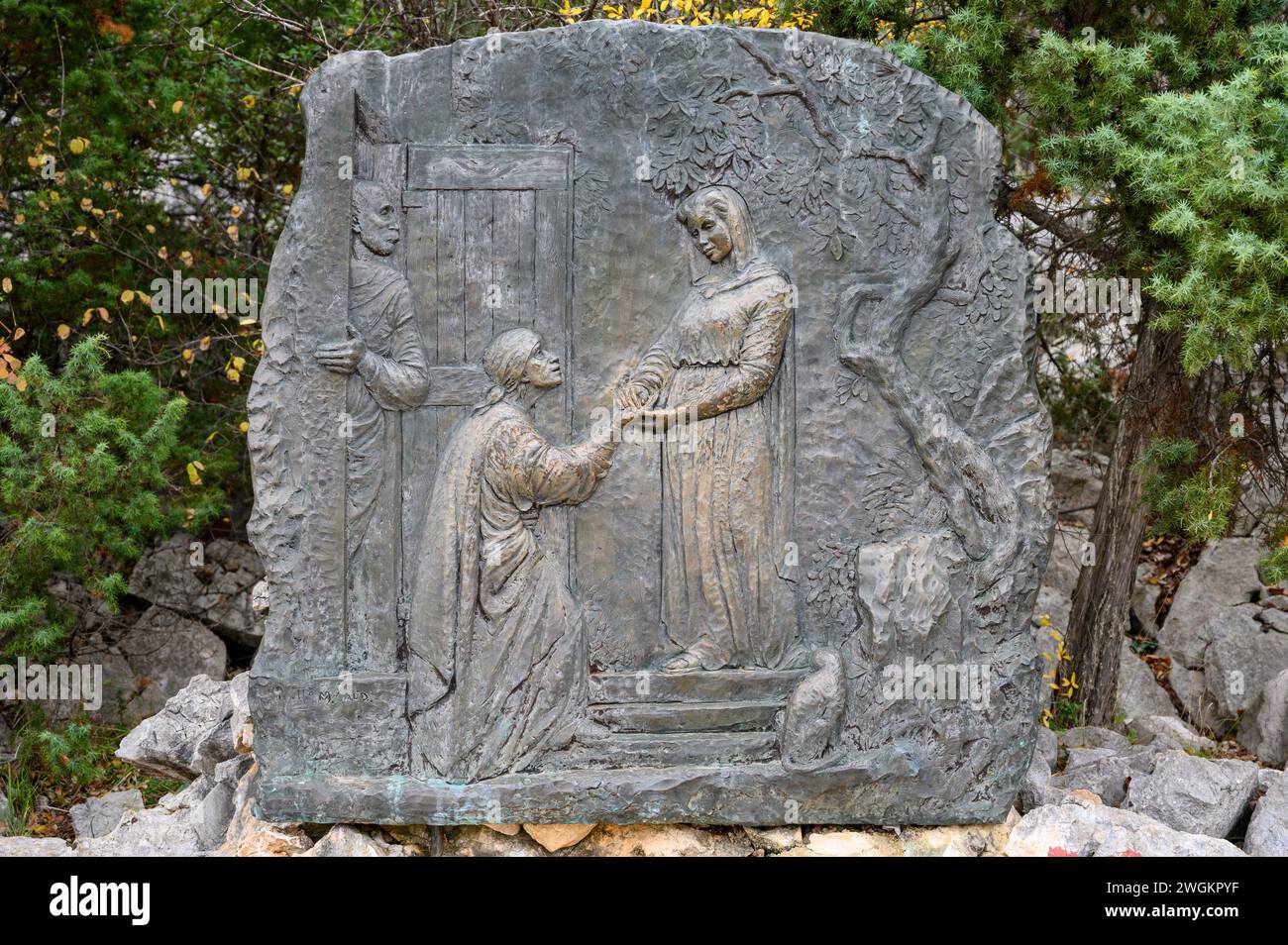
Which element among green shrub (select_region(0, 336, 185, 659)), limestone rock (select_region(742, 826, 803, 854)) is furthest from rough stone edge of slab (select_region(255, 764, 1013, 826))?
green shrub (select_region(0, 336, 185, 659))

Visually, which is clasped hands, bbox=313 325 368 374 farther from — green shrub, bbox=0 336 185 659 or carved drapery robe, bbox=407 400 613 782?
green shrub, bbox=0 336 185 659

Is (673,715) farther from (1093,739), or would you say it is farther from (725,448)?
(1093,739)

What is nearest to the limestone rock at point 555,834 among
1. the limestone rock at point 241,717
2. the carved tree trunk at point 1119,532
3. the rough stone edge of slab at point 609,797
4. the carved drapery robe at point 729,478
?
the rough stone edge of slab at point 609,797

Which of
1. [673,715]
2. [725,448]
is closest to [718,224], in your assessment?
[725,448]

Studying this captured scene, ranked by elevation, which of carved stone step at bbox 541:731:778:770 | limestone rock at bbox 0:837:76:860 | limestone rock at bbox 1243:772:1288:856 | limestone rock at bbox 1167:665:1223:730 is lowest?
limestone rock at bbox 0:837:76:860

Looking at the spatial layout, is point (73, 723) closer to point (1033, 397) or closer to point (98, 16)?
point (98, 16)

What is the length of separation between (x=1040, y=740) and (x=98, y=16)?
7068 mm

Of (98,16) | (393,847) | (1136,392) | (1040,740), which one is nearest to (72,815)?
(393,847)

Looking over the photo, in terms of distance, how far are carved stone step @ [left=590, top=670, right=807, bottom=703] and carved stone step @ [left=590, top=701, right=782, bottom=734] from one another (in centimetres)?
4

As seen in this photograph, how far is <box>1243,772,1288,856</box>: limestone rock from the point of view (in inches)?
240

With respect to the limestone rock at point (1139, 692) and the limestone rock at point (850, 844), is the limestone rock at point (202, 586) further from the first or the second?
the limestone rock at point (1139, 692)

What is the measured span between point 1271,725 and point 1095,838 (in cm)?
226

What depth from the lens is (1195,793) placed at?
20.9 ft

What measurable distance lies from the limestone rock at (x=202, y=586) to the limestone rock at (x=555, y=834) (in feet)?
11.2
